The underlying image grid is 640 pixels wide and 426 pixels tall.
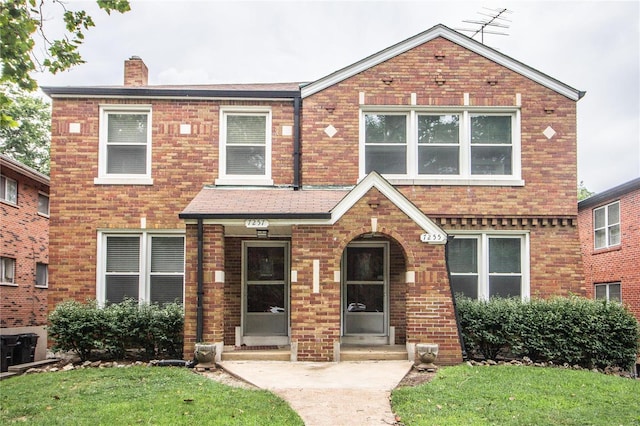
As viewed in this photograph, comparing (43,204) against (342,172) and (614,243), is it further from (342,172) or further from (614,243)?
(614,243)

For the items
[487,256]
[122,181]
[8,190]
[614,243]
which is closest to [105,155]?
[122,181]

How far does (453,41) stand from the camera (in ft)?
44.6

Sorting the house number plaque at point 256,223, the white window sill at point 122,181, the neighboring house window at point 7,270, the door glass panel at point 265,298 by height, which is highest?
the white window sill at point 122,181

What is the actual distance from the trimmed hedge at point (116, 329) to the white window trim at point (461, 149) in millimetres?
5228

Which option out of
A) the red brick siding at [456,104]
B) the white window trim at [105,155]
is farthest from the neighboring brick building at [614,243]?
the white window trim at [105,155]

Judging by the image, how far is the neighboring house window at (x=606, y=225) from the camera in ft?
62.4

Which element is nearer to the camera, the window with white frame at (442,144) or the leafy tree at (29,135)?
the window with white frame at (442,144)

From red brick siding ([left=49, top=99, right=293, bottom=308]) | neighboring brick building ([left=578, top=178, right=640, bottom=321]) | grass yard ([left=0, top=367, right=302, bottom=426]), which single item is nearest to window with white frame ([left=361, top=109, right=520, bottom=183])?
red brick siding ([left=49, top=99, right=293, bottom=308])

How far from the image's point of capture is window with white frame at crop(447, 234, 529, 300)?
43.3 feet

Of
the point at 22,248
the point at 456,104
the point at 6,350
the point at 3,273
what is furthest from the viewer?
the point at 22,248

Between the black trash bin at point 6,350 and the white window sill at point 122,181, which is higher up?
the white window sill at point 122,181

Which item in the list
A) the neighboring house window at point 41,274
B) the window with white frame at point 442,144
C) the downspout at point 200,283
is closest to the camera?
the downspout at point 200,283

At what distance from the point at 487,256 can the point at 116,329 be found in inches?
314

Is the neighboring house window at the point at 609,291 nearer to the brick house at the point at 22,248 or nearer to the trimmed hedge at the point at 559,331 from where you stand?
the trimmed hedge at the point at 559,331
